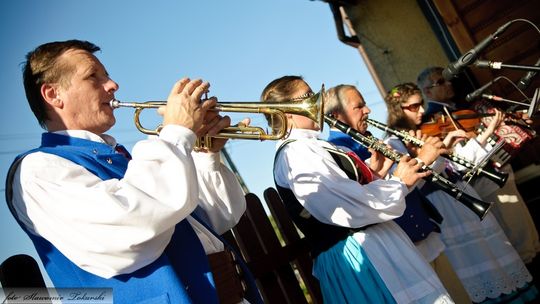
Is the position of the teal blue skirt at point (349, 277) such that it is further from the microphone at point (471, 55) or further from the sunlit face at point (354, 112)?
the microphone at point (471, 55)

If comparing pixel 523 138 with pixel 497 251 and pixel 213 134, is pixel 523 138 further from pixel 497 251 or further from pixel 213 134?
pixel 213 134

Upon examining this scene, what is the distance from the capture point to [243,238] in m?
3.65

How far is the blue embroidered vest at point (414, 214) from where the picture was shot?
3471 millimetres

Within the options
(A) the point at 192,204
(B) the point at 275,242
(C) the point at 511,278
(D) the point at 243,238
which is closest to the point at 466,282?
(C) the point at 511,278

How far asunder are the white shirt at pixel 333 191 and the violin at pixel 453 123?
224 cm

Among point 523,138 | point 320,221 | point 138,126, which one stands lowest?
point 523,138

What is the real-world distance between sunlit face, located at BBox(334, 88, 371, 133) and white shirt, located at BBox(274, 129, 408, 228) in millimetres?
828

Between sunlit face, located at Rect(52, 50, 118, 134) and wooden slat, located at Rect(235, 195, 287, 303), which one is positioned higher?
sunlit face, located at Rect(52, 50, 118, 134)

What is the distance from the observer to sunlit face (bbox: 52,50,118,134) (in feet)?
6.86

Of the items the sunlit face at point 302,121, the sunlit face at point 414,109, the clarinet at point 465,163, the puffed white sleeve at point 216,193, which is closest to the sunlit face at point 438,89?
the sunlit face at point 414,109

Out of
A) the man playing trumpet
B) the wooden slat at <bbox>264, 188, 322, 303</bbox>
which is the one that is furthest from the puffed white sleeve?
the wooden slat at <bbox>264, 188, 322, 303</bbox>

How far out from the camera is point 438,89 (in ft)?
17.4

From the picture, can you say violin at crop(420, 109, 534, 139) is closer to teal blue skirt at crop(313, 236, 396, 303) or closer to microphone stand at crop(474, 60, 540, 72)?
microphone stand at crop(474, 60, 540, 72)

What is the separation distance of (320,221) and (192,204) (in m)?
1.43
